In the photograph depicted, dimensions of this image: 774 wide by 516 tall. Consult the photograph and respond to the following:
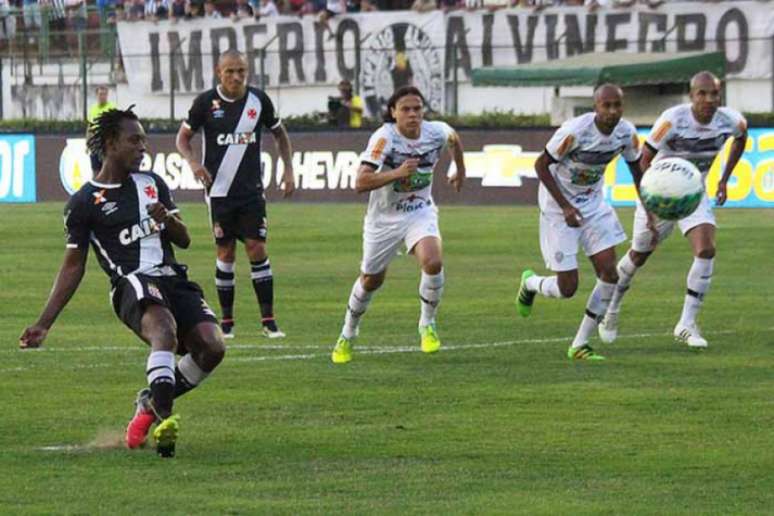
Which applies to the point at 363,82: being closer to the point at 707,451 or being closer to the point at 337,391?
the point at 337,391

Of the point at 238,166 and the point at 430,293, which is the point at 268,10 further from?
the point at 430,293

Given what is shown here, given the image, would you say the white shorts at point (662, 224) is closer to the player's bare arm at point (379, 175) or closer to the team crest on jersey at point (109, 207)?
the player's bare arm at point (379, 175)

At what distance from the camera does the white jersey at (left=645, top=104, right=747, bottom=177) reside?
622 inches

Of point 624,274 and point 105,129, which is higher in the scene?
point 105,129

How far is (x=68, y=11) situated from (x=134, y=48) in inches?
121

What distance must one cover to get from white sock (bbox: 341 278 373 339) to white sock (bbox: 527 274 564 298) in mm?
1550

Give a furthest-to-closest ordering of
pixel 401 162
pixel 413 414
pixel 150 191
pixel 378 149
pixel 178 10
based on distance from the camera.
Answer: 1. pixel 178 10
2. pixel 401 162
3. pixel 378 149
4. pixel 413 414
5. pixel 150 191

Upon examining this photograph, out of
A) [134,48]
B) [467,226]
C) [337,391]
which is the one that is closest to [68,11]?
[134,48]

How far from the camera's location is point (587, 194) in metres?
15.2

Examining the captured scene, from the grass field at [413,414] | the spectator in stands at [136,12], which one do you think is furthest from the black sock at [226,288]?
the spectator in stands at [136,12]

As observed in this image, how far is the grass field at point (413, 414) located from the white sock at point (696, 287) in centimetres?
25

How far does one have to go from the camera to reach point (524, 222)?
102ft

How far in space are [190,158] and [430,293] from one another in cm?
Result: 251

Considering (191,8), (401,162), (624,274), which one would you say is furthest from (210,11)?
(401,162)
